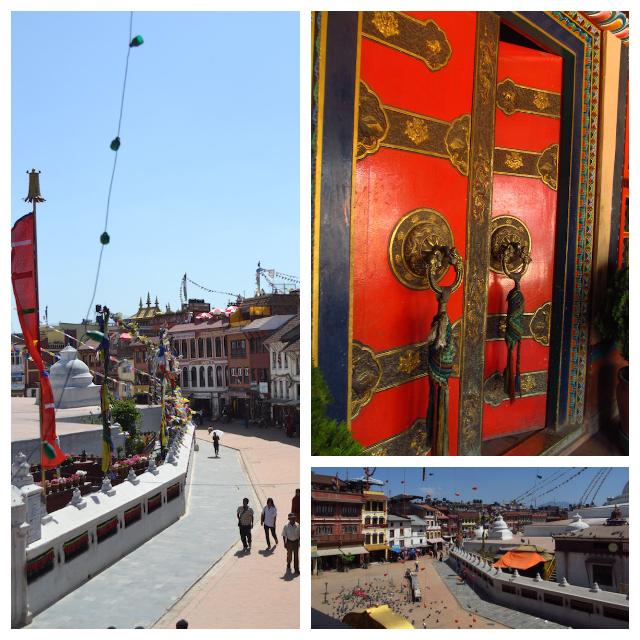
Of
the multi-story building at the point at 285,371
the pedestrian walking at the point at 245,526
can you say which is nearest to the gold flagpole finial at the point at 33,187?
the multi-story building at the point at 285,371

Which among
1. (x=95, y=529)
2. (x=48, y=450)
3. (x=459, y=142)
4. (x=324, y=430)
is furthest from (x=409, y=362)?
(x=95, y=529)

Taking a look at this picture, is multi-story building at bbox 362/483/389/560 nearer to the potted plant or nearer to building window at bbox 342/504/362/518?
building window at bbox 342/504/362/518

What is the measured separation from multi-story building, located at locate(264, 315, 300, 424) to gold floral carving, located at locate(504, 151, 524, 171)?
56.2 inches

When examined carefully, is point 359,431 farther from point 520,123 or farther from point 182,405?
point 182,405

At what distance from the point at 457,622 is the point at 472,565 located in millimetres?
249

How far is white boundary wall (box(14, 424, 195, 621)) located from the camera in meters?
3.01

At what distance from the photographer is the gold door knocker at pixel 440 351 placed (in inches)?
124

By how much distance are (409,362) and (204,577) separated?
4.80 feet

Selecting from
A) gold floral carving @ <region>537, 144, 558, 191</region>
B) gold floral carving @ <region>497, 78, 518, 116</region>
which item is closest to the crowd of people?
gold floral carving @ <region>537, 144, 558, 191</region>

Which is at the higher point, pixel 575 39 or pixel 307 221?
pixel 575 39

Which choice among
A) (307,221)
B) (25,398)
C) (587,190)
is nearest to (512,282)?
(587,190)

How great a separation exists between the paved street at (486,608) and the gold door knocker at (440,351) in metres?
0.55

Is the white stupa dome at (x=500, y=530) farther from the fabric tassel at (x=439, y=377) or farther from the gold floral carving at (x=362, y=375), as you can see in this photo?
the gold floral carving at (x=362, y=375)

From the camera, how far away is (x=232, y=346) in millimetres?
4578
